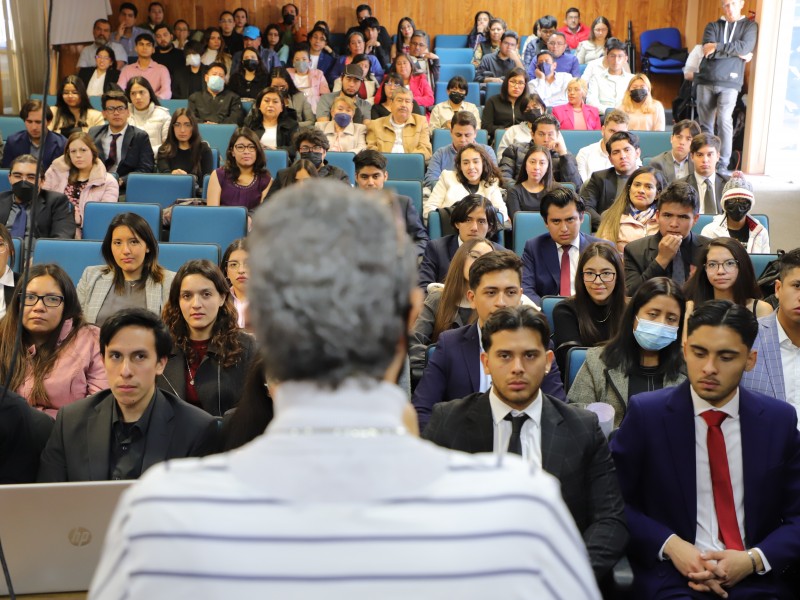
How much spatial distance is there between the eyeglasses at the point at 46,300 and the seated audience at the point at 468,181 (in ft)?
8.85

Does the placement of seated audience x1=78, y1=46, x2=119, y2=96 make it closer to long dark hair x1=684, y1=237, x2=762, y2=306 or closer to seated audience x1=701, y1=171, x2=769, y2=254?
seated audience x1=701, y1=171, x2=769, y2=254

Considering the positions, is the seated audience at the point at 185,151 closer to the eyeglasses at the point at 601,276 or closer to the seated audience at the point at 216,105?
the seated audience at the point at 216,105

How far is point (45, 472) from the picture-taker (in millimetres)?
2455

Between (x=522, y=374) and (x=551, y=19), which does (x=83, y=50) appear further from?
(x=522, y=374)

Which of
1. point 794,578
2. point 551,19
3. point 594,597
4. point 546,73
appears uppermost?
point 551,19

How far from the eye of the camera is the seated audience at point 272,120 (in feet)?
22.5

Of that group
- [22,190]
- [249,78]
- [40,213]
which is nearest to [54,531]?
[40,213]

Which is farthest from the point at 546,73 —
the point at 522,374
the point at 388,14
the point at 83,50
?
the point at 522,374

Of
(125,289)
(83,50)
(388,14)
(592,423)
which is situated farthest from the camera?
(388,14)

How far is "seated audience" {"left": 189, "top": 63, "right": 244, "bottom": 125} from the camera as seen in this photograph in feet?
24.8

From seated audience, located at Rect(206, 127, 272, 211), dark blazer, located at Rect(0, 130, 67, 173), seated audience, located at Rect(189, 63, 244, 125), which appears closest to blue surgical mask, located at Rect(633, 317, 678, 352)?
seated audience, located at Rect(206, 127, 272, 211)

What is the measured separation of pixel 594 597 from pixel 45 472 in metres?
2.01

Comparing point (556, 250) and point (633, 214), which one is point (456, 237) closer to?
point (556, 250)

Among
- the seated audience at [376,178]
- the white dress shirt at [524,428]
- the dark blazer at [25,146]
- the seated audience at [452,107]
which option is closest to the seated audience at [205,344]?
the white dress shirt at [524,428]
